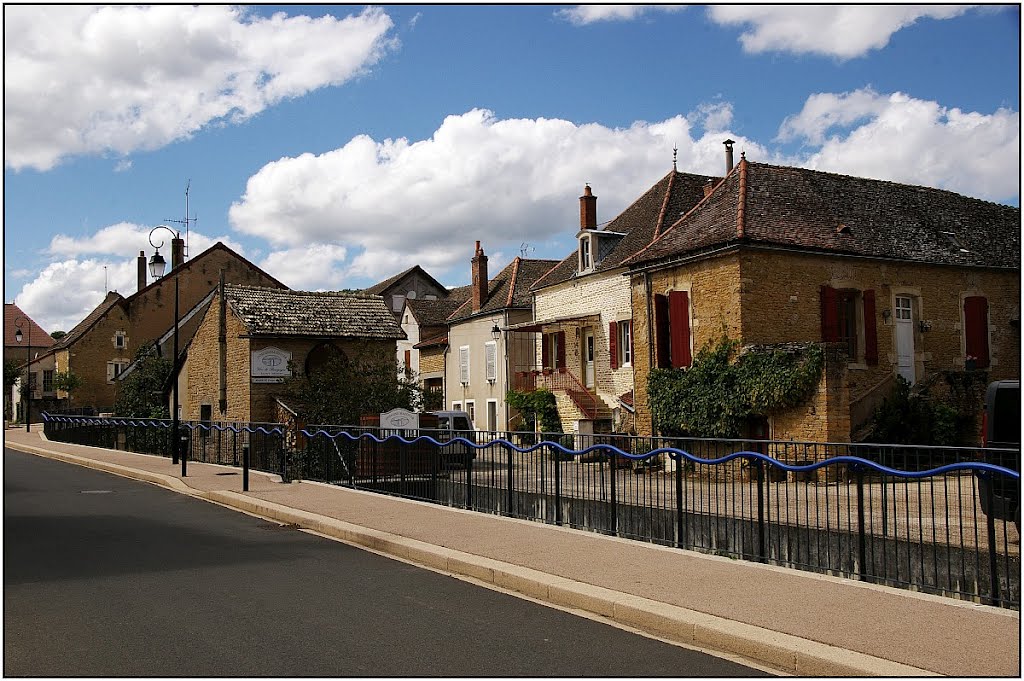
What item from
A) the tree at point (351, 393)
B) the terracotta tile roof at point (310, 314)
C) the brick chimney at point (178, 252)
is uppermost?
the brick chimney at point (178, 252)

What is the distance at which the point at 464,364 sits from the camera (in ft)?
147

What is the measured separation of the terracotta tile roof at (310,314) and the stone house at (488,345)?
8370mm

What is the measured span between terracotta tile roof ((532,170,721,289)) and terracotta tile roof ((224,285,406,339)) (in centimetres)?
836

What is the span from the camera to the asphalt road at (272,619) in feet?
19.7

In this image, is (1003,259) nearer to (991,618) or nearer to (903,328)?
(903,328)

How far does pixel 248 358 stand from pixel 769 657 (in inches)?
968

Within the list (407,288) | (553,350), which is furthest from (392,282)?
(553,350)

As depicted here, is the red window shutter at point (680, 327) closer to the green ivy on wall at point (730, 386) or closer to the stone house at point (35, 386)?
the green ivy on wall at point (730, 386)

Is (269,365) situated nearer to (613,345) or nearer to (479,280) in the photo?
(613,345)

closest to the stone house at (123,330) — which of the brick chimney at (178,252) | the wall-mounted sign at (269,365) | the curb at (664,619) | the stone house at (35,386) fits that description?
the brick chimney at (178,252)

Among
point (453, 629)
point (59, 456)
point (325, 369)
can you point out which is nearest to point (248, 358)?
point (325, 369)

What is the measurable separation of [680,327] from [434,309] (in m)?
33.2

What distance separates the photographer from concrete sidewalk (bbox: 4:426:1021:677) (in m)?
5.94

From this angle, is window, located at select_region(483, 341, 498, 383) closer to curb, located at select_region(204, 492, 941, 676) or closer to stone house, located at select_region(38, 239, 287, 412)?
stone house, located at select_region(38, 239, 287, 412)
